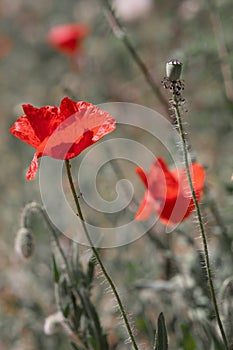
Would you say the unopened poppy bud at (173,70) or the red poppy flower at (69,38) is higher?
the red poppy flower at (69,38)

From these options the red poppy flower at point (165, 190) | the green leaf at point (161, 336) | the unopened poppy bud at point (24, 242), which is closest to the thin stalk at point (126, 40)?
the red poppy flower at point (165, 190)

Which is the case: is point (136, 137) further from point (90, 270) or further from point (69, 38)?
point (90, 270)

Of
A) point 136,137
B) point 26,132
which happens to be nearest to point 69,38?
point 136,137

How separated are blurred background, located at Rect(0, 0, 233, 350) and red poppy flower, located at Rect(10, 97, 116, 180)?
26.9 inches

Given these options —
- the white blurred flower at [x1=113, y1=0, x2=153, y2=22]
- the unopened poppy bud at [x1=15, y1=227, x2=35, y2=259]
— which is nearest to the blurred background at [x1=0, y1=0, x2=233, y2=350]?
→ the white blurred flower at [x1=113, y1=0, x2=153, y2=22]

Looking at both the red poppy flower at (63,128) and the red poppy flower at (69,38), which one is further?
the red poppy flower at (69,38)

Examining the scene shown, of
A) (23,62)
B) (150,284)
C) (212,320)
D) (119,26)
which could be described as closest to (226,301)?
(212,320)

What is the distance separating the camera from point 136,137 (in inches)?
219

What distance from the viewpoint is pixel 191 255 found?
2707 mm

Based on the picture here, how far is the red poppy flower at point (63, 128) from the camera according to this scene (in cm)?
169

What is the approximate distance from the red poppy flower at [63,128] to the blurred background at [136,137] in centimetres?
68

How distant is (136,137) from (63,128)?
12.6 feet

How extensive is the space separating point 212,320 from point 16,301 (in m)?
1.24

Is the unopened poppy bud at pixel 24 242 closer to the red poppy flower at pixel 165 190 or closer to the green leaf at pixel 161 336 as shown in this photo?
the red poppy flower at pixel 165 190
